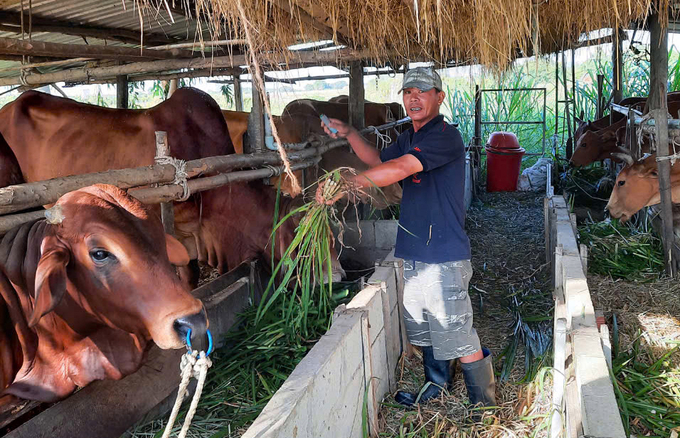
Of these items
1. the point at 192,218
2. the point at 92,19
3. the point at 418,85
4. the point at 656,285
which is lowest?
the point at 656,285

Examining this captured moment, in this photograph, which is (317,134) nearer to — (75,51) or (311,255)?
(75,51)

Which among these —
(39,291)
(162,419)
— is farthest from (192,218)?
(39,291)

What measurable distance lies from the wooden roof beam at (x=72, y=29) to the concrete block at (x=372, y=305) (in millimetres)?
4027

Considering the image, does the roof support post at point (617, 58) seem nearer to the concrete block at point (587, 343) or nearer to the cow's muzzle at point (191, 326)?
the concrete block at point (587, 343)

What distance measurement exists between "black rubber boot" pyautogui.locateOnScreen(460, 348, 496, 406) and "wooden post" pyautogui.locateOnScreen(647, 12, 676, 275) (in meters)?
2.44

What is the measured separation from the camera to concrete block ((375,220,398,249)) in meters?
4.91

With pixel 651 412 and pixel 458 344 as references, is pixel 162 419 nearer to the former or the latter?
pixel 458 344

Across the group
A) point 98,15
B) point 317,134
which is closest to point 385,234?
point 317,134

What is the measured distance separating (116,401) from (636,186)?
490cm

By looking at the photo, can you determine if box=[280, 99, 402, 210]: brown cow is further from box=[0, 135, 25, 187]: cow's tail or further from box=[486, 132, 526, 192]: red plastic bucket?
box=[486, 132, 526, 192]: red plastic bucket

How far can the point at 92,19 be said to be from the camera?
5.73m

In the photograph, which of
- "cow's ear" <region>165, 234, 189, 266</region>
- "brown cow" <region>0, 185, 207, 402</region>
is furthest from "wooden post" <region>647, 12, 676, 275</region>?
"brown cow" <region>0, 185, 207, 402</region>

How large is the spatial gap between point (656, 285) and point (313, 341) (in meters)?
2.97

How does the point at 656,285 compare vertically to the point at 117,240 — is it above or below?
below
